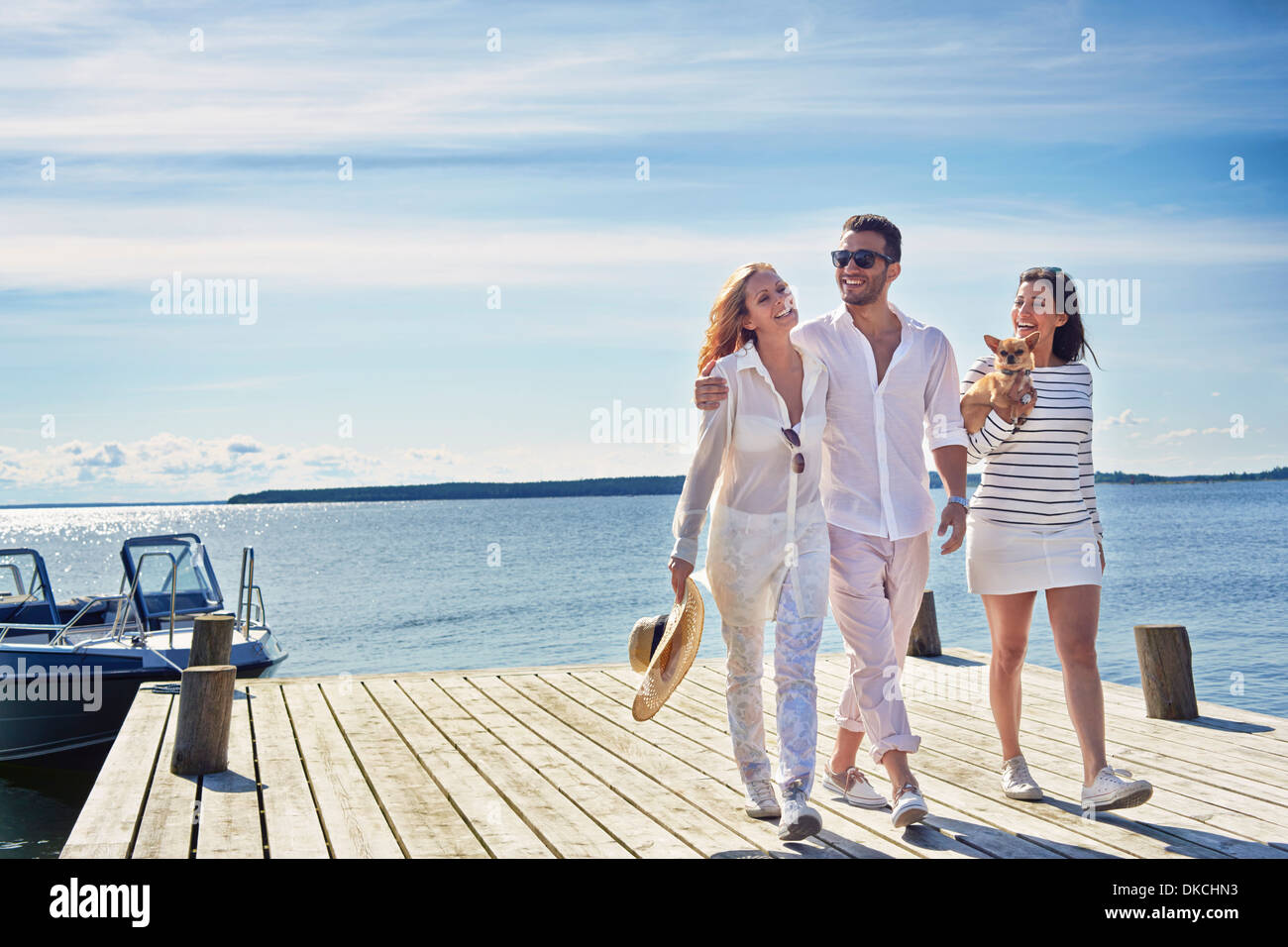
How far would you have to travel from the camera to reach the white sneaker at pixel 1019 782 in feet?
15.3

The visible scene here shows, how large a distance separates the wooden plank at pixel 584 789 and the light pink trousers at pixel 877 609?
2.78 feet

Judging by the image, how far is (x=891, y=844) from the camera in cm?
405

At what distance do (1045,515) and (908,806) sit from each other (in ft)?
4.12

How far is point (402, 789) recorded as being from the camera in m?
5.11

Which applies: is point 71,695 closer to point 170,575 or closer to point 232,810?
point 170,575

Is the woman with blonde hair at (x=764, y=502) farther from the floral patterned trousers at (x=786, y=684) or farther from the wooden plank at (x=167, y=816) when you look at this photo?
the wooden plank at (x=167, y=816)

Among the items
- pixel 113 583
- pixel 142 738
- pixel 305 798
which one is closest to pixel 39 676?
pixel 142 738

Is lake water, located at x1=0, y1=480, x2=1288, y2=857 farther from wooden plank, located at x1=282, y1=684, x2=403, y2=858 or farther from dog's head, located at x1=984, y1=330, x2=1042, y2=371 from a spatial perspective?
dog's head, located at x1=984, y1=330, x2=1042, y2=371

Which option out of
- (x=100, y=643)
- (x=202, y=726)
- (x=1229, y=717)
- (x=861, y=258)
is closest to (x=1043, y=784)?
(x=1229, y=717)

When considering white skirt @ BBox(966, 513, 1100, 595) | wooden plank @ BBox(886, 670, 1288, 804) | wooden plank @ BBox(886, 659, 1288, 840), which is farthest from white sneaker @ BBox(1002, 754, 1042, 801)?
wooden plank @ BBox(886, 670, 1288, 804)

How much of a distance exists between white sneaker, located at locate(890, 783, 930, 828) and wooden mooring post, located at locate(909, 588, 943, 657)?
4.40m

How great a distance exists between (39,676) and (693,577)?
34.8ft
